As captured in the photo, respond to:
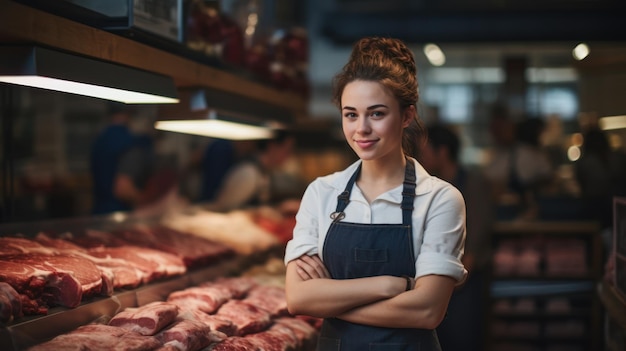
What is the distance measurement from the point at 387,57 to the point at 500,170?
6.14 m

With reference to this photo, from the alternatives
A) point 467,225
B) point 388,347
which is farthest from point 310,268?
point 467,225

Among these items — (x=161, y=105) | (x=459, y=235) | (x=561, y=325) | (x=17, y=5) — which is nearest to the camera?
(x=17, y=5)

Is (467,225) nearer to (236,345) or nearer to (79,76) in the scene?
(236,345)

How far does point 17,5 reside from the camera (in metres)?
2.41

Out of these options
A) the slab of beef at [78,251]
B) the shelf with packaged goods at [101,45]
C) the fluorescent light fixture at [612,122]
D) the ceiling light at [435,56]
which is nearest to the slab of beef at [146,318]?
the slab of beef at [78,251]

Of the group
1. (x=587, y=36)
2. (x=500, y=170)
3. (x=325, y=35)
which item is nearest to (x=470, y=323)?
(x=500, y=170)

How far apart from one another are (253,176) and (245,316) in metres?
3.73

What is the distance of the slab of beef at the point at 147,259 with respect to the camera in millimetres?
3555

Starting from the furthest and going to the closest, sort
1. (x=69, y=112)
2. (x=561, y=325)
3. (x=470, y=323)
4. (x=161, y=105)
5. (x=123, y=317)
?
(x=69, y=112) < (x=561, y=325) < (x=470, y=323) < (x=161, y=105) < (x=123, y=317)

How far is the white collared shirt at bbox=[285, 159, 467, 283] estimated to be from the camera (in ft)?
8.40

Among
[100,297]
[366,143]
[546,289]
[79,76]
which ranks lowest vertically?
[546,289]

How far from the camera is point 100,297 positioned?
10.2 ft

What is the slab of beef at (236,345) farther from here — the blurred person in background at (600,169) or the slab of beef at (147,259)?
the blurred person in background at (600,169)

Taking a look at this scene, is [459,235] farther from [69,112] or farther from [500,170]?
[69,112]
